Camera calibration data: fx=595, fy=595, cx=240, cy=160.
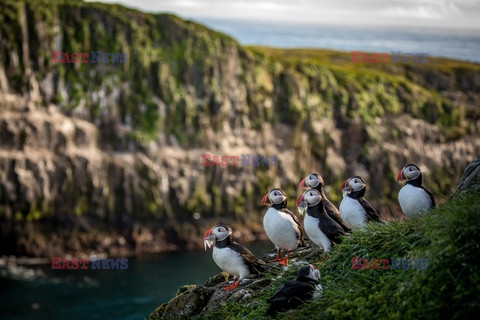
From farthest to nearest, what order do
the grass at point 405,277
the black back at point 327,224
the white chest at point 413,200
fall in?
the white chest at point 413,200
the black back at point 327,224
the grass at point 405,277

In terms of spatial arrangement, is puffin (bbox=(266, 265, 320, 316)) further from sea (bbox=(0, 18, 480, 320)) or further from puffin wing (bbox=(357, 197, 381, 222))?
sea (bbox=(0, 18, 480, 320))

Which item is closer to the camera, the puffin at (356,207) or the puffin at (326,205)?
the puffin at (356,207)

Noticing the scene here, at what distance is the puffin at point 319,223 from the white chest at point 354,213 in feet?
1.29

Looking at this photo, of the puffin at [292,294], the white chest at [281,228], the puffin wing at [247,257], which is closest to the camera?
the puffin at [292,294]

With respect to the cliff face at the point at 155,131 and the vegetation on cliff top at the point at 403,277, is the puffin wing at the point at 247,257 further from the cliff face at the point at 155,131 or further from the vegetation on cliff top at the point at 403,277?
the cliff face at the point at 155,131

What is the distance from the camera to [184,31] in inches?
2534

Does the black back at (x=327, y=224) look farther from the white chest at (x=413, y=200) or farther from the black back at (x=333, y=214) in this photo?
the white chest at (x=413, y=200)

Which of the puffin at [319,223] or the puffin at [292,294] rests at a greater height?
the puffin at [319,223]

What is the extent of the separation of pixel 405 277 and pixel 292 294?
205cm

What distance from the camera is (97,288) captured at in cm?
4422

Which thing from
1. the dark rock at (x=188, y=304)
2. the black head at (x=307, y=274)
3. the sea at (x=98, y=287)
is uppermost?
the black head at (x=307, y=274)

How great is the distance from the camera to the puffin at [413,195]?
1263 cm

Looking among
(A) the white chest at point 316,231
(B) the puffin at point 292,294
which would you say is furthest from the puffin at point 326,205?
(B) the puffin at point 292,294

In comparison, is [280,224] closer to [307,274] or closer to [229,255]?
[229,255]
